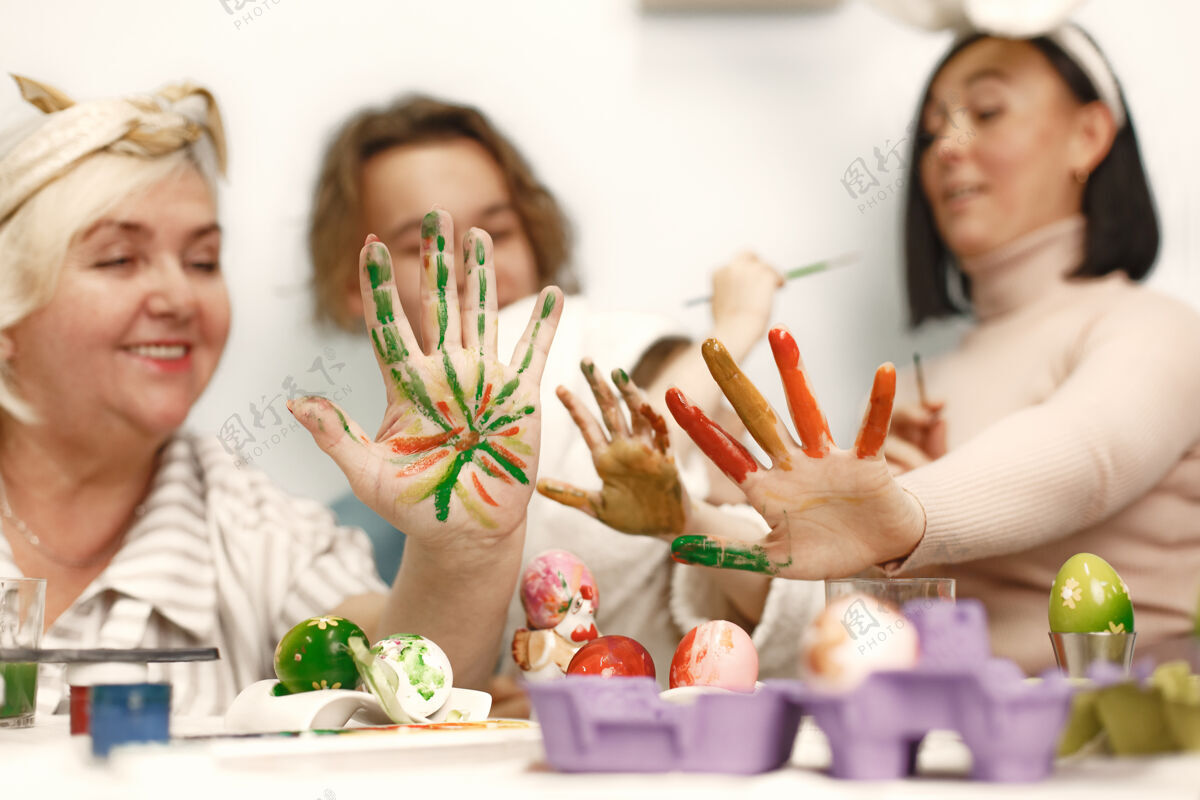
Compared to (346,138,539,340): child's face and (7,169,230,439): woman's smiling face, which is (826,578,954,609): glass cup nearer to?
(346,138,539,340): child's face

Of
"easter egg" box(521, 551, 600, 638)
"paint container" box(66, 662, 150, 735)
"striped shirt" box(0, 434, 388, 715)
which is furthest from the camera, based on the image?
"striped shirt" box(0, 434, 388, 715)

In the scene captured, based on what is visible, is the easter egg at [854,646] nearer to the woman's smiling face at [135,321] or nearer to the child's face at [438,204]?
the child's face at [438,204]

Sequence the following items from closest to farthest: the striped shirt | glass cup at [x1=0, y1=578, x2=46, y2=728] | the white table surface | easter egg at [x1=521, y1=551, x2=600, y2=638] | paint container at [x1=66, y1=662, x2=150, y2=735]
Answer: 1. the white table surface
2. paint container at [x1=66, y1=662, x2=150, y2=735]
3. glass cup at [x1=0, y1=578, x2=46, y2=728]
4. easter egg at [x1=521, y1=551, x2=600, y2=638]
5. the striped shirt

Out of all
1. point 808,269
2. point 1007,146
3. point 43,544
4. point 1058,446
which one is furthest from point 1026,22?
point 43,544

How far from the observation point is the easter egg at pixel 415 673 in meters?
0.63

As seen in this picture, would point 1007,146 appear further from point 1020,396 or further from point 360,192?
point 360,192

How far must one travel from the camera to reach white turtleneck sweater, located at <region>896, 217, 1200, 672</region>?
0.83 meters

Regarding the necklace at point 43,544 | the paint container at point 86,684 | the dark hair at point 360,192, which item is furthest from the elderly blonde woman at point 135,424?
the paint container at point 86,684

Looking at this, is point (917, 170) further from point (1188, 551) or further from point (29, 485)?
point (29, 485)

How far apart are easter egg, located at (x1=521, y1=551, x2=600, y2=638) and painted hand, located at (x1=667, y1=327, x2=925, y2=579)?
108mm

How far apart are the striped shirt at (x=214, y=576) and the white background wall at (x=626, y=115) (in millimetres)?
52

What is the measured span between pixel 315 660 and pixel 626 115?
0.66 metres

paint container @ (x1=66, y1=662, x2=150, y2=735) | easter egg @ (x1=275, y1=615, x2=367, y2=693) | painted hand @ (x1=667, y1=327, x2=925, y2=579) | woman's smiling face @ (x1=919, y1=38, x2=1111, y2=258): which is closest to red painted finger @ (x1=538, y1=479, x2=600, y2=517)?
painted hand @ (x1=667, y1=327, x2=925, y2=579)

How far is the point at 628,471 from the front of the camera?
2.66 feet
